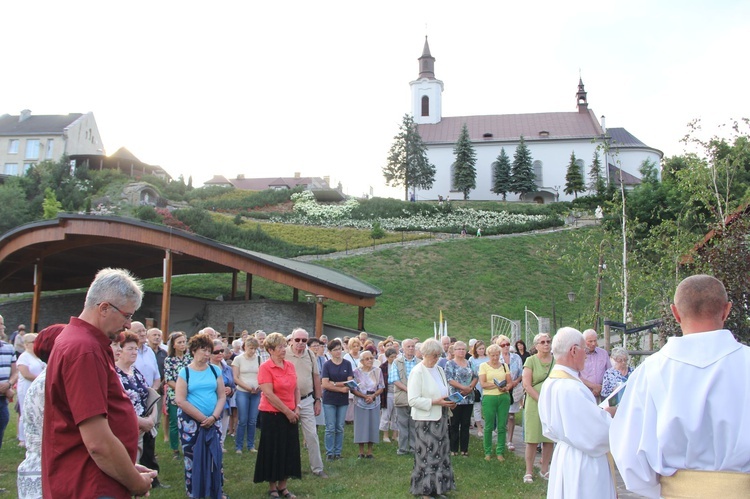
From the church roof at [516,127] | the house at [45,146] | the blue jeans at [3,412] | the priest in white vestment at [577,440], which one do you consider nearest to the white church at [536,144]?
the church roof at [516,127]

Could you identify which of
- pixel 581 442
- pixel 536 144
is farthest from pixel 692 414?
pixel 536 144

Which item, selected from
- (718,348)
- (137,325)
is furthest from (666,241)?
(718,348)

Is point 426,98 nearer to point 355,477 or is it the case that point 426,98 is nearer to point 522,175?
point 522,175

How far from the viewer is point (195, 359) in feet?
22.6

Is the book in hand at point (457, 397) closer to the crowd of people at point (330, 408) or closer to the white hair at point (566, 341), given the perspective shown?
the crowd of people at point (330, 408)

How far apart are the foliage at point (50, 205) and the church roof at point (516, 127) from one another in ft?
137

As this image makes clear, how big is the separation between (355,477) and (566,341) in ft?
15.0

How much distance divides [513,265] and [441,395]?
31.2 meters

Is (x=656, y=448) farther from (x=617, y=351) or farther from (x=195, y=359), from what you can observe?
(x=617, y=351)

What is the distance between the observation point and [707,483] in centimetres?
303

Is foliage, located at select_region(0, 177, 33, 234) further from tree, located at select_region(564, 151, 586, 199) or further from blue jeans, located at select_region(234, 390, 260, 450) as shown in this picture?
tree, located at select_region(564, 151, 586, 199)

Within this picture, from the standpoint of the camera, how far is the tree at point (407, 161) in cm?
6425

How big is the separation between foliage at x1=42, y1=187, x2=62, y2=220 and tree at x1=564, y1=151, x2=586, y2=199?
152 feet

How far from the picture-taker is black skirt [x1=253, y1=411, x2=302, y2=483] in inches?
290
